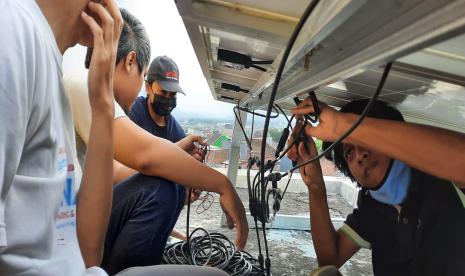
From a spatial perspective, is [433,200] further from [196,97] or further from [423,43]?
[196,97]

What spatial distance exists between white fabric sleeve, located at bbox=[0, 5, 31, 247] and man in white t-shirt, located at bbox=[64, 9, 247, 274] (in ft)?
1.69

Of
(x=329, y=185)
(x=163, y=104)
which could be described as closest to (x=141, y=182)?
(x=163, y=104)

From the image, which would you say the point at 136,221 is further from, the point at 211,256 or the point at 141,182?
the point at 211,256

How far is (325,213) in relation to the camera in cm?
140

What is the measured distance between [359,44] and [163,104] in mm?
1583

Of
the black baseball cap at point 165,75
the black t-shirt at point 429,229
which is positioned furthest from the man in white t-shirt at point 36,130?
the black baseball cap at point 165,75

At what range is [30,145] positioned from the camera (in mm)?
457

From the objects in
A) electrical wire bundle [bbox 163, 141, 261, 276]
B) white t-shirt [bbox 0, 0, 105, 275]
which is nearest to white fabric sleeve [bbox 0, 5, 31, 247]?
white t-shirt [bbox 0, 0, 105, 275]

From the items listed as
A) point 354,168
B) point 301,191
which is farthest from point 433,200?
point 301,191

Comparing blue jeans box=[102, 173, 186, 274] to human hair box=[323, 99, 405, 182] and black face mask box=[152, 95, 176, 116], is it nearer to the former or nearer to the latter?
human hair box=[323, 99, 405, 182]

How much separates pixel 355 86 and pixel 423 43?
838 millimetres

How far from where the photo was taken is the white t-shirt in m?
0.39

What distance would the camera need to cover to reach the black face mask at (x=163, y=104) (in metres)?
1.93

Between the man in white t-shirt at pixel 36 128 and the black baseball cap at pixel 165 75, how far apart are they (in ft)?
3.78
